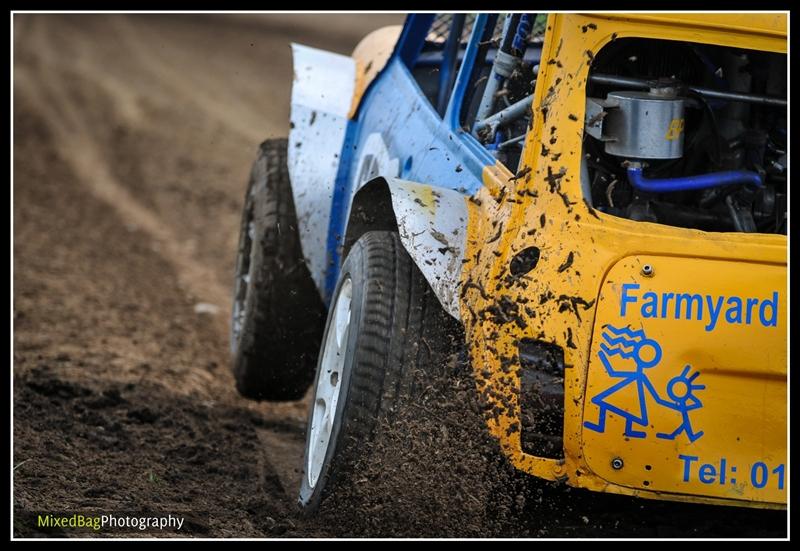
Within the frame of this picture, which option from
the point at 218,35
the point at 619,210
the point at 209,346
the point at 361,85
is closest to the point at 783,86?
the point at 619,210

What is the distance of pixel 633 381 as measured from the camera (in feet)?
11.1

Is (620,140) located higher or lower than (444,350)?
higher

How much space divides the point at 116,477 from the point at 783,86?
2682mm

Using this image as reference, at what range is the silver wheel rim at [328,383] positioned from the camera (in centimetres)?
394

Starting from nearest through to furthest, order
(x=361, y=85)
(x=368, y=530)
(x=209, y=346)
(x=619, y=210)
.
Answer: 1. (x=368, y=530)
2. (x=619, y=210)
3. (x=361, y=85)
4. (x=209, y=346)

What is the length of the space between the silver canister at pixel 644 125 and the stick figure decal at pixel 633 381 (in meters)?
0.71

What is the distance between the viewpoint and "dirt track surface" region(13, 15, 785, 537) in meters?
4.03

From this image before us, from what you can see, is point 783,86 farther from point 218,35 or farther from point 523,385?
point 218,35

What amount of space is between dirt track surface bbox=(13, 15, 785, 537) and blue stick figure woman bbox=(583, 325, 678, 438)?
1.44ft

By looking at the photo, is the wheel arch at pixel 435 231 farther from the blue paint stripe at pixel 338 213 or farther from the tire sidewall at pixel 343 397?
the blue paint stripe at pixel 338 213

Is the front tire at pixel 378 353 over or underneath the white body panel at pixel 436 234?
underneath

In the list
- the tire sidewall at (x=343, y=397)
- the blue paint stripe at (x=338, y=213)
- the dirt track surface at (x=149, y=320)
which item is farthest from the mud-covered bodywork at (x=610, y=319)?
the blue paint stripe at (x=338, y=213)

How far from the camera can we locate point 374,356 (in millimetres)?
3615

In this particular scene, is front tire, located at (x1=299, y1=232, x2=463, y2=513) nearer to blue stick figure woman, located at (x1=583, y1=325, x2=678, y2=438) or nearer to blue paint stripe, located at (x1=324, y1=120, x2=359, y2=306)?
blue stick figure woman, located at (x1=583, y1=325, x2=678, y2=438)
